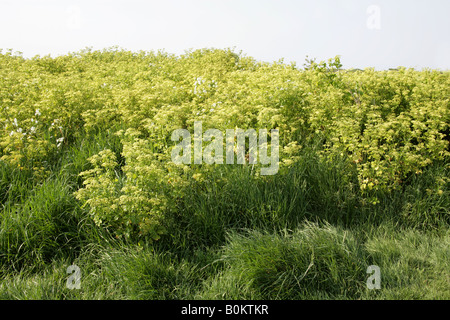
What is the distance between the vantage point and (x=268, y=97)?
5176 millimetres

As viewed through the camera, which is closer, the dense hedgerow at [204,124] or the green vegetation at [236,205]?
the green vegetation at [236,205]

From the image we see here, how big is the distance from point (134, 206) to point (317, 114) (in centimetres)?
240

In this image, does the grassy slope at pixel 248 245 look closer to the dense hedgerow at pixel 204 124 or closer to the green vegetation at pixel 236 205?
the green vegetation at pixel 236 205

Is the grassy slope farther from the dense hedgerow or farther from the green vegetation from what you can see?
the dense hedgerow

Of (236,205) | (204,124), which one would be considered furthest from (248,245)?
(204,124)

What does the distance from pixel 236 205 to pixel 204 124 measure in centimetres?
118

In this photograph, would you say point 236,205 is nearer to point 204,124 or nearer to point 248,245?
point 248,245

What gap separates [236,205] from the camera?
12.9 ft

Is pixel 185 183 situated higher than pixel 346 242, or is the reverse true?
pixel 185 183

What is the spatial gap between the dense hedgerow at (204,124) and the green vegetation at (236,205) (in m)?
0.03

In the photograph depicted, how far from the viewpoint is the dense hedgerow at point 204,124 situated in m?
3.77

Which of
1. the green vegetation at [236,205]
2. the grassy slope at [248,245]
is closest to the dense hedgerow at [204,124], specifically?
the green vegetation at [236,205]
